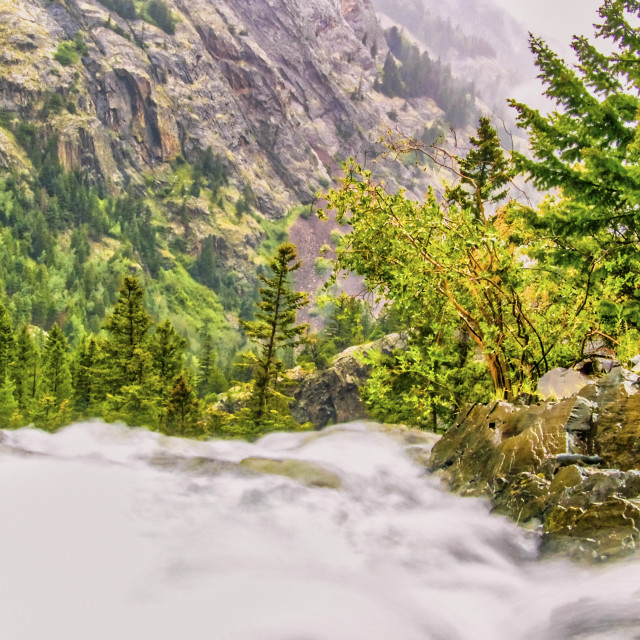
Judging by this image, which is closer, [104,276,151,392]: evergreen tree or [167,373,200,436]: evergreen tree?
[104,276,151,392]: evergreen tree

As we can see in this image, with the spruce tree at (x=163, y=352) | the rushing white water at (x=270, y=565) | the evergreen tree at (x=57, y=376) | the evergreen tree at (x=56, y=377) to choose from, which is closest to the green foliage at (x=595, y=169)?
the rushing white water at (x=270, y=565)

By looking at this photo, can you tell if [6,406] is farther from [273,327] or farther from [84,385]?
[273,327]

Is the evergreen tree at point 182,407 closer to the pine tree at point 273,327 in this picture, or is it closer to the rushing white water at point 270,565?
the pine tree at point 273,327

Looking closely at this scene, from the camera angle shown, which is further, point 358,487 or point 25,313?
point 25,313

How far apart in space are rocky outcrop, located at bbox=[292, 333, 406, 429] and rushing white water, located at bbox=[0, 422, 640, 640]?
5324cm

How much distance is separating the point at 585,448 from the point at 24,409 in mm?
49063

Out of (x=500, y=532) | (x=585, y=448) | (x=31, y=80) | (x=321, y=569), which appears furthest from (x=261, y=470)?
(x=31, y=80)

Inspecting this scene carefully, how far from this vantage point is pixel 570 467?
5.96 m

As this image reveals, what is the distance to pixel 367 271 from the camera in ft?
39.7

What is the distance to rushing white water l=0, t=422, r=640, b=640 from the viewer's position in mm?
4801

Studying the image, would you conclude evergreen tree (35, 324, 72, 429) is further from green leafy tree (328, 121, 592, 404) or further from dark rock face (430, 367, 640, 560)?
dark rock face (430, 367, 640, 560)

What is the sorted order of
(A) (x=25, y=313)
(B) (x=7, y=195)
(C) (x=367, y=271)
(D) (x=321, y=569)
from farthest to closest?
(B) (x=7, y=195) < (A) (x=25, y=313) < (C) (x=367, y=271) < (D) (x=321, y=569)

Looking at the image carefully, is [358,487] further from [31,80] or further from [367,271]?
[31,80]

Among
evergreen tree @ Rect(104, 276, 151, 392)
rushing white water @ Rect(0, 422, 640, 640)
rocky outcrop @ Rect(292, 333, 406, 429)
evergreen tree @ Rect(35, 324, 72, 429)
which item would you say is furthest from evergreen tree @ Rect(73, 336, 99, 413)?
rushing white water @ Rect(0, 422, 640, 640)
